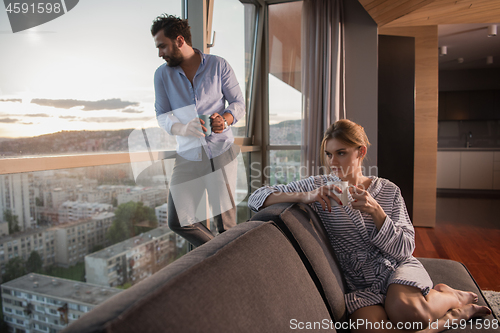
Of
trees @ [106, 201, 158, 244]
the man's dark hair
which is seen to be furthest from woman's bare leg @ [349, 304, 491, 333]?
the man's dark hair

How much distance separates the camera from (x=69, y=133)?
1487 mm

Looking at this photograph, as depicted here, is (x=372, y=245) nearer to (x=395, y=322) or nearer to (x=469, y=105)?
(x=395, y=322)

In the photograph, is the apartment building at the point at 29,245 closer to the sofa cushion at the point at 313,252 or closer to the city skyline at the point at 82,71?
the city skyline at the point at 82,71

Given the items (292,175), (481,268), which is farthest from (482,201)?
(292,175)

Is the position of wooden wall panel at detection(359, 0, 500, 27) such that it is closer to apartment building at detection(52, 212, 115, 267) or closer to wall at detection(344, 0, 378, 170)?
wall at detection(344, 0, 378, 170)

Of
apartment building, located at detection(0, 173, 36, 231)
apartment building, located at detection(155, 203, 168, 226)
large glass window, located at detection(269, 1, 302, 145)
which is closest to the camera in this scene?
apartment building, located at detection(0, 173, 36, 231)

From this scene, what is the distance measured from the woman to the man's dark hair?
37.8 inches

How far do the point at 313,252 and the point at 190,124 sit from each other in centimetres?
98

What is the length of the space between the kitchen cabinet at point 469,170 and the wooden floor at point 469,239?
1087mm

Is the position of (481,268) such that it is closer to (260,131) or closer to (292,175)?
(292,175)

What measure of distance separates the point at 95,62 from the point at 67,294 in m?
1.04

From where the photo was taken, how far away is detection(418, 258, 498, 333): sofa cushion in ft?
3.90

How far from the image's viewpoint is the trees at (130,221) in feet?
5.97

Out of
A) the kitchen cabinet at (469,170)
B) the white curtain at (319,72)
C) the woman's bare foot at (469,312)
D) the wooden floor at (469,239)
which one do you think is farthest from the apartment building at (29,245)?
the kitchen cabinet at (469,170)
